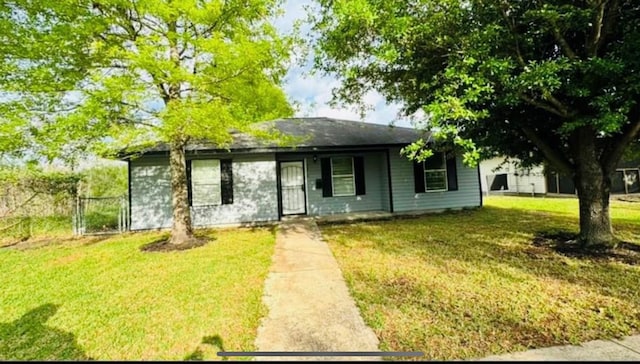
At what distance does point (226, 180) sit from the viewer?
434 inches

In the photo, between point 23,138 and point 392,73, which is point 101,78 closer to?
point 23,138

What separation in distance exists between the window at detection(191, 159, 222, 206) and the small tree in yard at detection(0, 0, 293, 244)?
353 centimetres

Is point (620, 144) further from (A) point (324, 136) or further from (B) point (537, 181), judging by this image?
(B) point (537, 181)

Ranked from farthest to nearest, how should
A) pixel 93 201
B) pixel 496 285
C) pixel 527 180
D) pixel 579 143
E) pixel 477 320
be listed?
pixel 527 180
pixel 93 201
pixel 579 143
pixel 496 285
pixel 477 320

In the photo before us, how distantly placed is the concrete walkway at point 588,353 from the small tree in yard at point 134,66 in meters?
6.12

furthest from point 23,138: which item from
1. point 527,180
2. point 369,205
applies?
point 527,180

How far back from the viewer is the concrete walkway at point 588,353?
2.67m

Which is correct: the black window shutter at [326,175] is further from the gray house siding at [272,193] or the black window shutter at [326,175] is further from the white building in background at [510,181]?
the white building in background at [510,181]

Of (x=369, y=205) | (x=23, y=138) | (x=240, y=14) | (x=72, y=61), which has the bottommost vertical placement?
(x=369, y=205)

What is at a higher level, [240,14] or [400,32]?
[240,14]

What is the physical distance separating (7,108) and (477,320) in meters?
8.60

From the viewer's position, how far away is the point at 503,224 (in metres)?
9.12

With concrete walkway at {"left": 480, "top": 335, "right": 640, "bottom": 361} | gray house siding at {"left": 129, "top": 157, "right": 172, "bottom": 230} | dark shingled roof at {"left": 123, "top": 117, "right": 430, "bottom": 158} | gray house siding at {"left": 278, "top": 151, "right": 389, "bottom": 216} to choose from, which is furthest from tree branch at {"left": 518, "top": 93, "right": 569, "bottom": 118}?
gray house siding at {"left": 129, "top": 157, "right": 172, "bottom": 230}

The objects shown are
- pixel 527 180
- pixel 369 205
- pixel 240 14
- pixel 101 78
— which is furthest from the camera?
pixel 527 180
